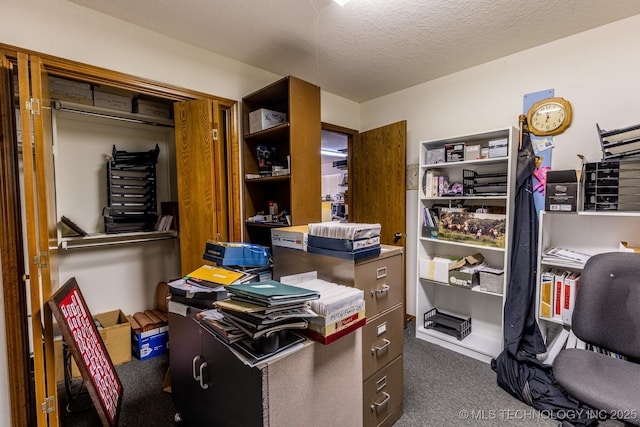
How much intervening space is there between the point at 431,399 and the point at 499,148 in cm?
194

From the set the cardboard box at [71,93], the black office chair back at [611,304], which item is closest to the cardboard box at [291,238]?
the black office chair back at [611,304]

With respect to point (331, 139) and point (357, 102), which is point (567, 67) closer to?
point (357, 102)

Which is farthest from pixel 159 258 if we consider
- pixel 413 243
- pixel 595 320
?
pixel 595 320

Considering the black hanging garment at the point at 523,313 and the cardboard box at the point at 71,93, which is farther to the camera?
the cardboard box at the point at 71,93

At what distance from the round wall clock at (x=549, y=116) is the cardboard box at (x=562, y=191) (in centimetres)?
45

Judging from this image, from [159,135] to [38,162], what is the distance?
1.72 m

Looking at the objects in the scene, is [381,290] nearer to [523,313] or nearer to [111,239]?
[523,313]

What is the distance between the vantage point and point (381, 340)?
63.3 inches

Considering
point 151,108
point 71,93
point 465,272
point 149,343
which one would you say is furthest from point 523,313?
point 71,93

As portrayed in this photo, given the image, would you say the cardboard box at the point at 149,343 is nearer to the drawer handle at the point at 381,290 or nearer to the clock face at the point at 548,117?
the drawer handle at the point at 381,290

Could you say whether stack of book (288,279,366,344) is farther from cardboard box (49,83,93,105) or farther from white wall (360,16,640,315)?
cardboard box (49,83,93,105)

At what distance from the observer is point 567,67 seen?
2.16 metres

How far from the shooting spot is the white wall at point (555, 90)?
197 cm

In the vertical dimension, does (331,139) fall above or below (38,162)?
above
